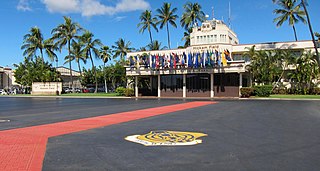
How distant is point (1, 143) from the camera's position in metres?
7.94

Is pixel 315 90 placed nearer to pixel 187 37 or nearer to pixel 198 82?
pixel 198 82

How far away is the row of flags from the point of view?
36.5m

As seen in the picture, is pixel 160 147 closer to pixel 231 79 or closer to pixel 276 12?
pixel 231 79

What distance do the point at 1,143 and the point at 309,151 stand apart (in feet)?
25.7

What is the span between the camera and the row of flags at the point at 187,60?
120ft

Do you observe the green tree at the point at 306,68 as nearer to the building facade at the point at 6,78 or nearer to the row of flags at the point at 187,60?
the row of flags at the point at 187,60

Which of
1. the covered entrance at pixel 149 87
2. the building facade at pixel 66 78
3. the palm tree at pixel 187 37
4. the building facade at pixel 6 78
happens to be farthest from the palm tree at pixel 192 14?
the building facade at pixel 6 78

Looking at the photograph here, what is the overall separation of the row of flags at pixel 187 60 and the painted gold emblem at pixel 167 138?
2784 cm

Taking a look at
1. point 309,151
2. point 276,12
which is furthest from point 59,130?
point 276,12

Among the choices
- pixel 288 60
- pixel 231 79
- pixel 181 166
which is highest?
pixel 288 60

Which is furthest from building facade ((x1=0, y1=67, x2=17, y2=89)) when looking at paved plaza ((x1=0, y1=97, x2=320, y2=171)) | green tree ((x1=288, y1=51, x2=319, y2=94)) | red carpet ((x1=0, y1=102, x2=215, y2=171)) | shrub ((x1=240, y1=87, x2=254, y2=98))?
paved plaza ((x1=0, y1=97, x2=320, y2=171))

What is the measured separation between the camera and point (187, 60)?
3784 cm

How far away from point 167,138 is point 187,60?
29.8 m

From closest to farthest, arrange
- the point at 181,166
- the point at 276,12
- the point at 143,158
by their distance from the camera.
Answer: the point at 181,166 → the point at 143,158 → the point at 276,12
